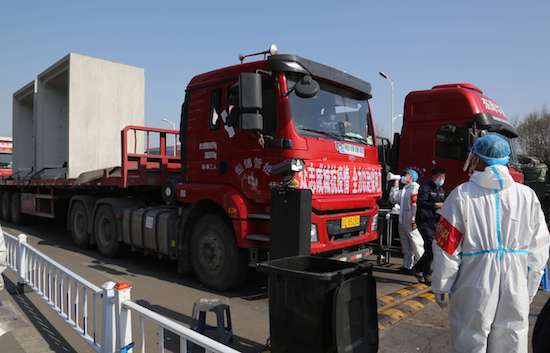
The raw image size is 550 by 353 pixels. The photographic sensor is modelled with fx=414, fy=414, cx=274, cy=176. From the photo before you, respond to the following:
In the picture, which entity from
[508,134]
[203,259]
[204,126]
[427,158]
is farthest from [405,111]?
[203,259]

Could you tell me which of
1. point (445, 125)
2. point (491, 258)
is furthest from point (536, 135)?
point (491, 258)

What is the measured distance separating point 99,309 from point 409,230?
4626 millimetres

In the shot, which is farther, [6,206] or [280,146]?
[6,206]

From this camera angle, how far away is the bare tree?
103ft

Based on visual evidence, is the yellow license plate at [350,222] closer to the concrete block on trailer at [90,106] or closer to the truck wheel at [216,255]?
the truck wheel at [216,255]

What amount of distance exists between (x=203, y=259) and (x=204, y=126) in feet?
5.80

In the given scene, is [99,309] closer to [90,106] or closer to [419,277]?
[419,277]

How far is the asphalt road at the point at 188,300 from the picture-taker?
3.84 metres

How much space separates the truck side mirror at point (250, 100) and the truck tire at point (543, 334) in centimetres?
308

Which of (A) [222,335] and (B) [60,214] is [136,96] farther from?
(A) [222,335]

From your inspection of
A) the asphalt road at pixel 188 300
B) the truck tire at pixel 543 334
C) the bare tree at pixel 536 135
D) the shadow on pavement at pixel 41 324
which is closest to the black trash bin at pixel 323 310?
the truck tire at pixel 543 334

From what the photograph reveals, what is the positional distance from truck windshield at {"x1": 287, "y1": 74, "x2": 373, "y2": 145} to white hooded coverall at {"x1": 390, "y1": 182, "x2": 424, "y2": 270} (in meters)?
1.16

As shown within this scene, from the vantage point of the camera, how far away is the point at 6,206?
12.8 meters

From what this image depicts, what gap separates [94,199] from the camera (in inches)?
324
